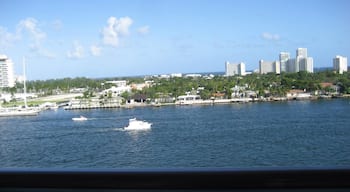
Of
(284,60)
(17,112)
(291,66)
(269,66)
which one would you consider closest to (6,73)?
(17,112)

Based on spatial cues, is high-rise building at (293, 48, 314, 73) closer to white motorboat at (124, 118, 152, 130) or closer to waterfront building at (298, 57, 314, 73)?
waterfront building at (298, 57, 314, 73)

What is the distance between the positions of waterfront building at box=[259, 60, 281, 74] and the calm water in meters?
0.85

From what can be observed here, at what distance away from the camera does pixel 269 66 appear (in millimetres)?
6113

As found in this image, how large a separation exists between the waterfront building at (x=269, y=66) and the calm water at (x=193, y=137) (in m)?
0.85

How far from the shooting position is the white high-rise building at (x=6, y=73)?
447cm

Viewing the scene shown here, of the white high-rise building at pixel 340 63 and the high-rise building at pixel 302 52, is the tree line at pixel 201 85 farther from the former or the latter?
the white high-rise building at pixel 340 63

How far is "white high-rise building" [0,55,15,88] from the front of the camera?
4.47 m

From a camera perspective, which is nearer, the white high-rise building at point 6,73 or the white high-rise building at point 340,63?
the white high-rise building at point 340,63

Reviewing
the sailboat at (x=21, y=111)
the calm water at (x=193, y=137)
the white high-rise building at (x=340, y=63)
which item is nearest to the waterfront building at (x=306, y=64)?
the white high-rise building at (x=340, y=63)

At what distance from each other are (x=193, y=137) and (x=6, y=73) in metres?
2.84

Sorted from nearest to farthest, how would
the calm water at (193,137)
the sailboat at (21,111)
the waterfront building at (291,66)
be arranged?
the calm water at (193,137)
the waterfront building at (291,66)
the sailboat at (21,111)

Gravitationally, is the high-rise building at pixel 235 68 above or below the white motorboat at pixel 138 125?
above

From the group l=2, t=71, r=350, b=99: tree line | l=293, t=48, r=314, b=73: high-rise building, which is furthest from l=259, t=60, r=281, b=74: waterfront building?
l=293, t=48, r=314, b=73: high-rise building

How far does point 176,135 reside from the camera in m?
6.46
